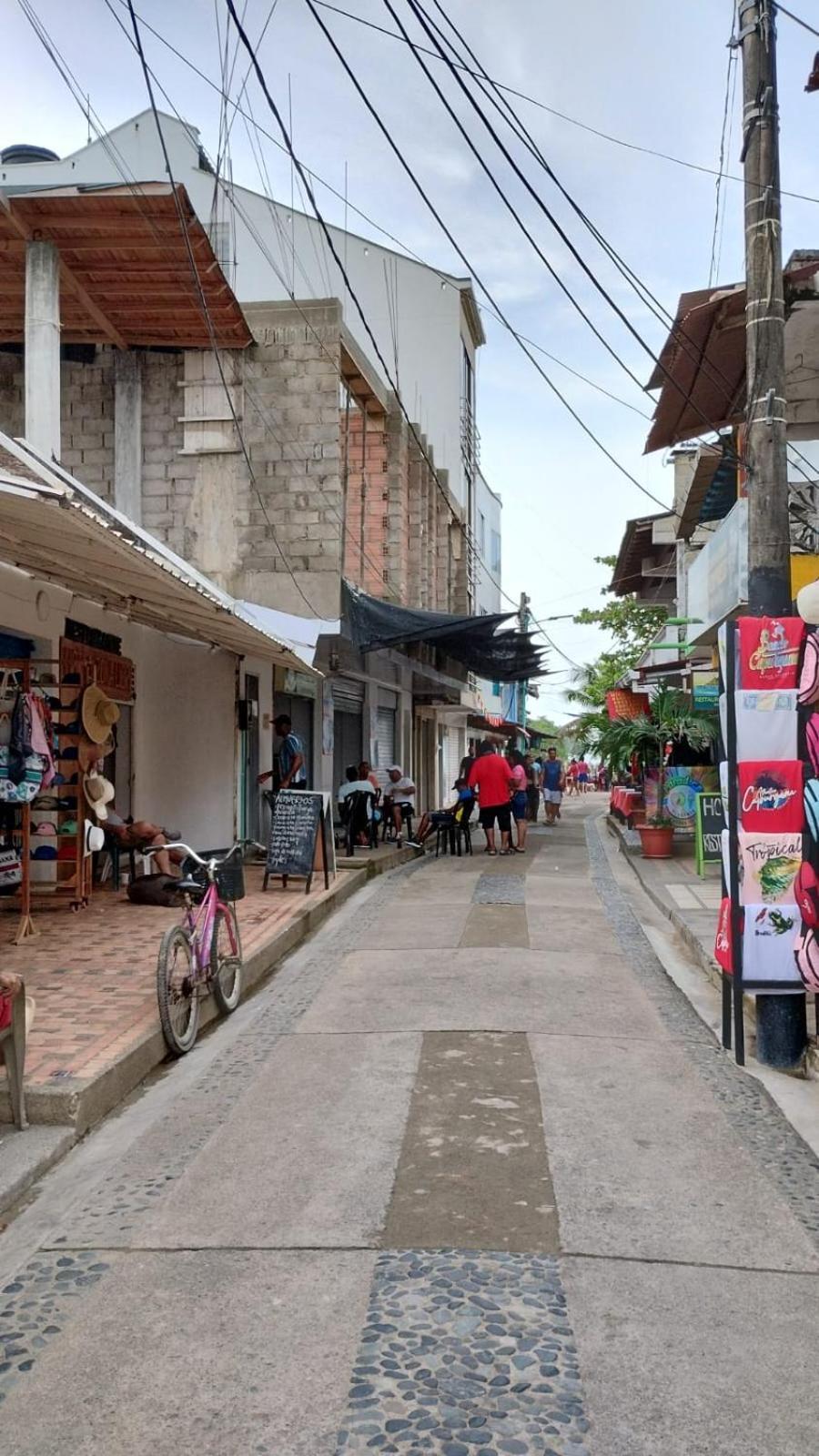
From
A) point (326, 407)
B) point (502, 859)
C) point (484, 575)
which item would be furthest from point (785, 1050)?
point (484, 575)

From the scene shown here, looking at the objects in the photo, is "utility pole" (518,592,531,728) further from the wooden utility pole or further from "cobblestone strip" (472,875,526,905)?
the wooden utility pole

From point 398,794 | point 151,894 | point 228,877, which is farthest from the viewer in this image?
point 398,794

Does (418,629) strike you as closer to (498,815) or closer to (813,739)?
(498,815)

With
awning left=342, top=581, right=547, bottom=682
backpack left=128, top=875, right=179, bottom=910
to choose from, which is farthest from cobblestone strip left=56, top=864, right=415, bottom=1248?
awning left=342, top=581, right=547, bottom=682

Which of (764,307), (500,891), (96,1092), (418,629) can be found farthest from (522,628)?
(96,1092)

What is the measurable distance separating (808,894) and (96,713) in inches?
257

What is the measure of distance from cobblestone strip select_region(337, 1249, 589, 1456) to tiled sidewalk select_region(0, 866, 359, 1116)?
241 centimetres

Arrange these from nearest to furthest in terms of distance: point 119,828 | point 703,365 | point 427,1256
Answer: point 427,1256 → point 119,828 → point 703,365

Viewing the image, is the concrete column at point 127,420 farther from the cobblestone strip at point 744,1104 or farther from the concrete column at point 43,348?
the cobblestone strip at point 744,1104

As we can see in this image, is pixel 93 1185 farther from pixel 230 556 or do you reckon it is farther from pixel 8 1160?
pixel 230 556

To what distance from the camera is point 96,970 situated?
26.9 ft

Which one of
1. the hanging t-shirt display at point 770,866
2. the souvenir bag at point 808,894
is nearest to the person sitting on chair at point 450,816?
the hanging t-shirt display at point 770,866

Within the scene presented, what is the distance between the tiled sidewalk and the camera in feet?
19.8

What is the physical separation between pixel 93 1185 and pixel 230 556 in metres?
12.9
